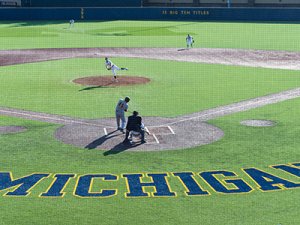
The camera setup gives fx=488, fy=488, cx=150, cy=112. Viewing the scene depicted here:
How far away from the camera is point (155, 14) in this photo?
78.5m

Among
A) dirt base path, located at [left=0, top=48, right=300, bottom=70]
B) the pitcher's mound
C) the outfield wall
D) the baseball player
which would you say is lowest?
the pitcher's mound

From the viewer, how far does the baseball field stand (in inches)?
521

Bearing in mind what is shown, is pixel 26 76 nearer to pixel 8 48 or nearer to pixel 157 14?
pixel 8 48

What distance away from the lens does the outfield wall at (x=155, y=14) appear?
76.7m

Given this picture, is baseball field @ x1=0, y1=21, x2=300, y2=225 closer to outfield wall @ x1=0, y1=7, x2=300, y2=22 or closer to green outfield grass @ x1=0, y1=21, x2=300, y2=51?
green outfield grass @ x1=0, y1=21, x2=300, y2=51

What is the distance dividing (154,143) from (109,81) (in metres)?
14.2

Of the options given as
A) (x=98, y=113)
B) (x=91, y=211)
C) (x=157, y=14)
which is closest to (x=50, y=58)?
(x=98, y=113)

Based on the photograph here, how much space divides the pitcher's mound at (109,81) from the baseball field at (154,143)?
0.07 meters

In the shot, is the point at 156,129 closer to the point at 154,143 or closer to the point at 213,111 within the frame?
the point at 154,143

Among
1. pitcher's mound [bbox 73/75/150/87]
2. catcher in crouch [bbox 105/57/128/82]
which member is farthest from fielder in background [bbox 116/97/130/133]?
catcher in crouch [bbox 105/57/128/82]

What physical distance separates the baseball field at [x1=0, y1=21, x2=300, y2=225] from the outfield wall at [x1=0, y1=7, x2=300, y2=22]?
117ft

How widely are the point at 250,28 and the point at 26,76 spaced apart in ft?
136

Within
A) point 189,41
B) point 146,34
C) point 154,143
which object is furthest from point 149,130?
point 146,34

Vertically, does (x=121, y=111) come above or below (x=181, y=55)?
below
